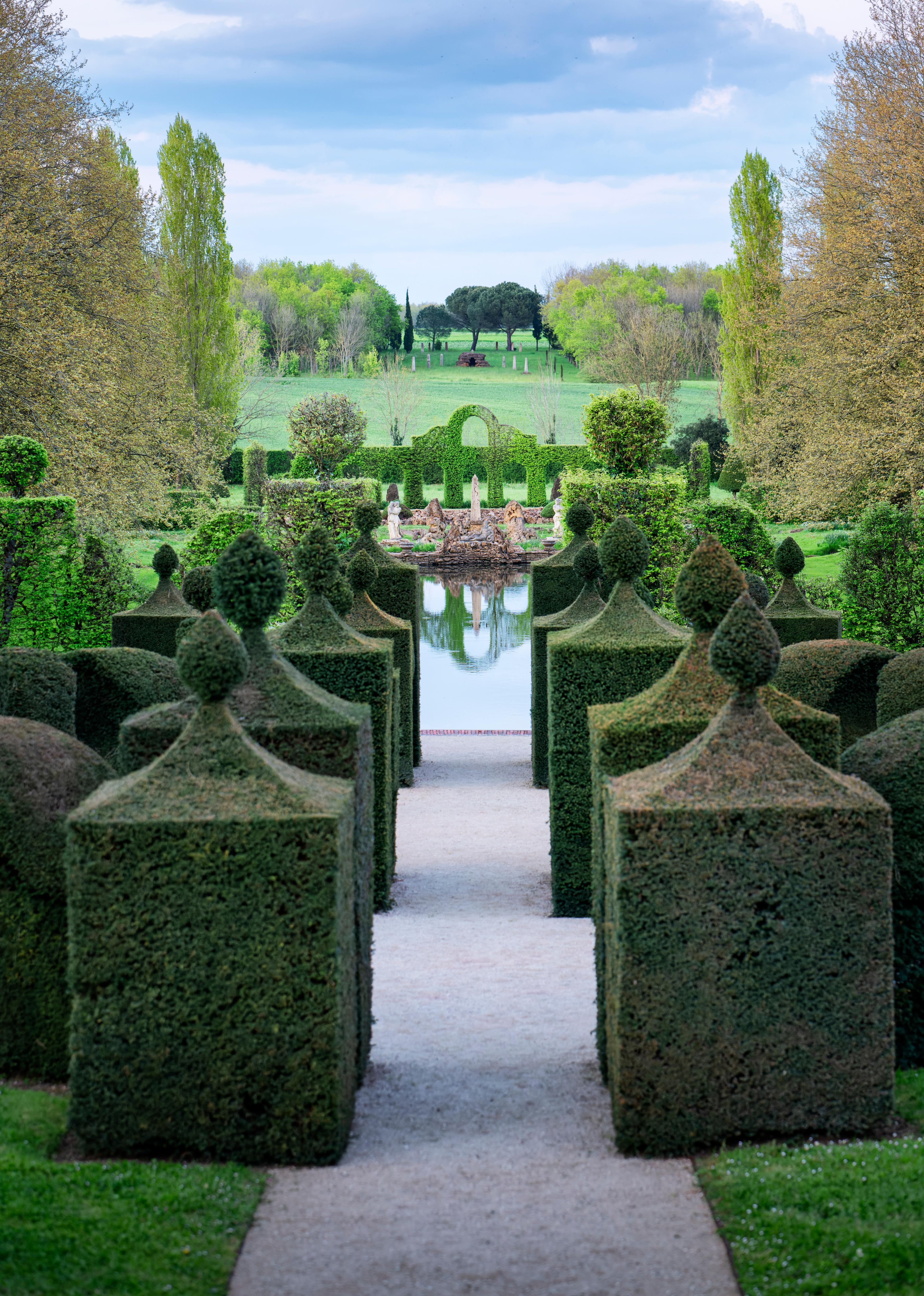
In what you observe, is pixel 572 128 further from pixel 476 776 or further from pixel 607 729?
pixel 607 729

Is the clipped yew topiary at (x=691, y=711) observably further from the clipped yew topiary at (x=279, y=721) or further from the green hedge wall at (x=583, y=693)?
the green hedge wall at (x=583, y=693)

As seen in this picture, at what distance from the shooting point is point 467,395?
79750 millimetres

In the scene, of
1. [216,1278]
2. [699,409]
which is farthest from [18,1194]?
[699,409]

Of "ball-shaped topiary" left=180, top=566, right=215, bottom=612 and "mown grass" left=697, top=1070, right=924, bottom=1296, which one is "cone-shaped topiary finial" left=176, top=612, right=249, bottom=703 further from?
"ball-shaped topiary" left=180, top=566, right=215, bottom=612

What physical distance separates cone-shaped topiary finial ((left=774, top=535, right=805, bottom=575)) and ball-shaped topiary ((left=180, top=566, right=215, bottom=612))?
6.16m

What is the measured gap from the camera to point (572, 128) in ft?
204

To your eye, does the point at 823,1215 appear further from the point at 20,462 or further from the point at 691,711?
the point at 20,462

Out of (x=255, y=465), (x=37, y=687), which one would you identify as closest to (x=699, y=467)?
(x=255, y=465)

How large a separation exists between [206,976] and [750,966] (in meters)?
2.24

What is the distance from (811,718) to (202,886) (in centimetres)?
335

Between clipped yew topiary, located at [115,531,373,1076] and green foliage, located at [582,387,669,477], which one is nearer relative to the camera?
clipped yew topiary, located at [115,531,373,1076]

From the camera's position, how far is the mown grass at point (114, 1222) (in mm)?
3953

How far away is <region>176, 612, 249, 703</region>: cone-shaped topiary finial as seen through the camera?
203 inches

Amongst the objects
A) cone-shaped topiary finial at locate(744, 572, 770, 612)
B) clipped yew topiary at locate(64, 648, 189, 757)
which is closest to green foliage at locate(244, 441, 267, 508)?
cone-shaped topiary finial at locate(744, 572, 770, 612)
